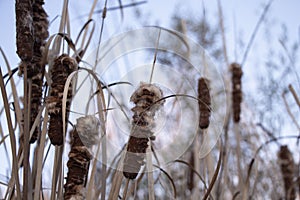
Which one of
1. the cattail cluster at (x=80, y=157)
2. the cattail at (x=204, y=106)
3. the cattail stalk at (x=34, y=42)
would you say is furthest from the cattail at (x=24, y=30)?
the cattail at (x=204, y=106)

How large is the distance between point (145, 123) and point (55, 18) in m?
0.36

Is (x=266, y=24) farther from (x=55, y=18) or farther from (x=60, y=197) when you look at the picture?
(x=60, y=197)

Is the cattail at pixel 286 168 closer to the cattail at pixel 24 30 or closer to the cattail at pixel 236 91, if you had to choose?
the cattail at pixel 236 91

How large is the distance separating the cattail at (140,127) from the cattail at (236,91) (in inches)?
20.0

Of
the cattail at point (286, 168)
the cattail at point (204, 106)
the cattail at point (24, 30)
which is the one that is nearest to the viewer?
the cattail at point (24, 30)

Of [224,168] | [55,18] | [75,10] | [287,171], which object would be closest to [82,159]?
[55,18]

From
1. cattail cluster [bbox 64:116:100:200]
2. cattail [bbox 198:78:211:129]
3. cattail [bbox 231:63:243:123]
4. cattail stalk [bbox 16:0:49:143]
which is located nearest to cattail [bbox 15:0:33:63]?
cattail stalk [bbox 16:0:49:143]

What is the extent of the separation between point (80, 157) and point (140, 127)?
3.2 inches

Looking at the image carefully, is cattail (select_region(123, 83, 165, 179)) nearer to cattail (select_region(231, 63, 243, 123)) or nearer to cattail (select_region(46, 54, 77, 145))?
cattail (select_region(46, 54, 77, 145))

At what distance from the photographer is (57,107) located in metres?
0.45

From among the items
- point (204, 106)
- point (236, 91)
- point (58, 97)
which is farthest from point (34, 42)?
point (236, 91)

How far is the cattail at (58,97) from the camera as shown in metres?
0.44

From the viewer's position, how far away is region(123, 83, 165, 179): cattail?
16.7 inches

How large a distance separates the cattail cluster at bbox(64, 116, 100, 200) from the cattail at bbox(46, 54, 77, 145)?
2 cm
